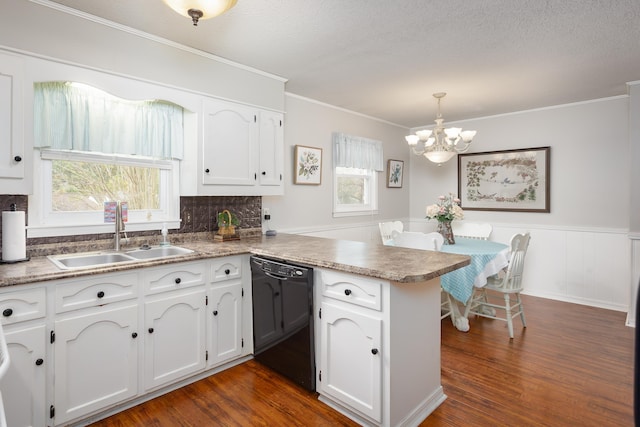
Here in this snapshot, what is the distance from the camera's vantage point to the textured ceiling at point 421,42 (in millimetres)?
2117

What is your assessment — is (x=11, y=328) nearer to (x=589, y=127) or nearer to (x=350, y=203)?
(x=350, y=203)

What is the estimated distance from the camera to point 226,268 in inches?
100

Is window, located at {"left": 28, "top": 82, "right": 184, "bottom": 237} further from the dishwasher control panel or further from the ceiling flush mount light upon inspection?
the ceiling flush mount light

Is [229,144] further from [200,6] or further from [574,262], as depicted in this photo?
[574,262]

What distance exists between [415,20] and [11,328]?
2.84 m

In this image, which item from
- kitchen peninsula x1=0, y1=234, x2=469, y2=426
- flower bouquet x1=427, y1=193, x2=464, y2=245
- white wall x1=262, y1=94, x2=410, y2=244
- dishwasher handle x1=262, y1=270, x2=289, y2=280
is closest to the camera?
kitchen peninsula x1=0, y1=234, x2=469, y2=426

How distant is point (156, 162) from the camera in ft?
9.31

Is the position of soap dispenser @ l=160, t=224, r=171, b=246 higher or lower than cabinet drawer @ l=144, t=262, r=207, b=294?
higher

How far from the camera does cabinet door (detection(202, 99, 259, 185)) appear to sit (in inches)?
109

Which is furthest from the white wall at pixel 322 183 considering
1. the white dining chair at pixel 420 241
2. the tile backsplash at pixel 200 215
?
the white dining chair at pixel 420 241

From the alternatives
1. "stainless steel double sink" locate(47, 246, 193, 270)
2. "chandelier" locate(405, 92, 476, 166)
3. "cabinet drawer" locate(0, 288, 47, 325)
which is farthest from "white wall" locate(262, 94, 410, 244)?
"cabinet drawer" locate(0, 288, 47, 325)

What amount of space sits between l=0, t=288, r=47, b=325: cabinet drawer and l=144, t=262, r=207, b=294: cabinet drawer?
510 millimetres

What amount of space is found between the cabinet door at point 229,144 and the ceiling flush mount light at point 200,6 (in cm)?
115

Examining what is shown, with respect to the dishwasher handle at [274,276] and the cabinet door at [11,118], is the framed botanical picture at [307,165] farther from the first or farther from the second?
the cabinet door at [11,118]
